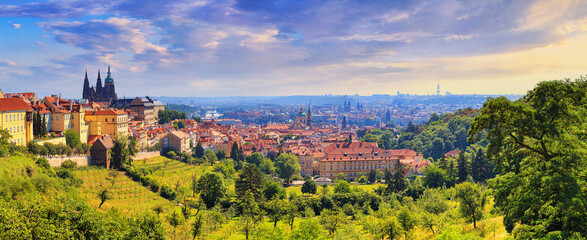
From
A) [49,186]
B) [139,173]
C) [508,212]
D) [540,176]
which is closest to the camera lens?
[540,176]

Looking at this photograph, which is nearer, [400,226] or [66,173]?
[400,226]

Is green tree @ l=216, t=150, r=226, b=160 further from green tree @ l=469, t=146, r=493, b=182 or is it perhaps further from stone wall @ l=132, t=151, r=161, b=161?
green tree @ l=469, t=146, r=493, b=182

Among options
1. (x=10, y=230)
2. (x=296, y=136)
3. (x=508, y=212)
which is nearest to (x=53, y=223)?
(x=10, y=230)

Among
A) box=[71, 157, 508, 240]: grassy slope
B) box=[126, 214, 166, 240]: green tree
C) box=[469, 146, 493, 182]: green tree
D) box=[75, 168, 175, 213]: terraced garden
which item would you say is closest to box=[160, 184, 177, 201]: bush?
box=[75, 168, 175, 213]: terraced garden

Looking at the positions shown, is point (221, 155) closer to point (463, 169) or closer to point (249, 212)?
point (249, 212)

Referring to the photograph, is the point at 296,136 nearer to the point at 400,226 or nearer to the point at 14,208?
the point at 400,226
